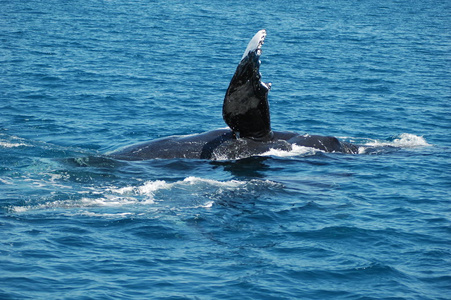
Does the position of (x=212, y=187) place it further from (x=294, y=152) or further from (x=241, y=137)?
(x=294, y=152)

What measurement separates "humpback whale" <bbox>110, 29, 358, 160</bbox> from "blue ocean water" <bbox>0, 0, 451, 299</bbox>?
390 millimetres

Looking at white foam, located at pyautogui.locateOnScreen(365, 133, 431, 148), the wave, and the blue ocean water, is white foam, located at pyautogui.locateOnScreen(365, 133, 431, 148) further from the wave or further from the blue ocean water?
the wave

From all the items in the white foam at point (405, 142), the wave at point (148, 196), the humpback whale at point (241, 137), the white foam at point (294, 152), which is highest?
the humpback whale at point (241, 137)

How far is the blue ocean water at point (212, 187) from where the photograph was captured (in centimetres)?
1015

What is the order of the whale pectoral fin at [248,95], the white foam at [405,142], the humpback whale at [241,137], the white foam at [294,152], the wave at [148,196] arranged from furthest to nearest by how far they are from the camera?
the white foam at [405,142], the white foam at [294,152], the humpback whale at [241,137], the whale pectoral fin at [248,95], the wave at [148,196]

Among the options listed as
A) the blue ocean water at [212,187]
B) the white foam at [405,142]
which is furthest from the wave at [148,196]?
the white foam at [405,142]

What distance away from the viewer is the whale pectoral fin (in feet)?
48.8

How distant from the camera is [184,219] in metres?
12.2

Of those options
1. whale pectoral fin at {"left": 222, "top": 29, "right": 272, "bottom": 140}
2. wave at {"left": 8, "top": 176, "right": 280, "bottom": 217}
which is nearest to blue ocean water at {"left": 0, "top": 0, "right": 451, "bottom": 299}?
wave at {"left": 8, "top": 176, "right": 280, "bottom": 217}

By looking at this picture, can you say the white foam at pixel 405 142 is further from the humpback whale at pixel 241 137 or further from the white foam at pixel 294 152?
the humpback whale at pixel 241 137

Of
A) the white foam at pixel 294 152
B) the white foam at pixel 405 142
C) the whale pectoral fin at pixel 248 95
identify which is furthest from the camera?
the white foam at pixel 405 142

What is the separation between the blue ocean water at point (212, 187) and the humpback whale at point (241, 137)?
15.4 inches

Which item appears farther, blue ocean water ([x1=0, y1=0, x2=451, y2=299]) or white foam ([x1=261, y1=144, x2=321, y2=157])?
white foam ([x1=261, y1=144, x2=321, y2=157])

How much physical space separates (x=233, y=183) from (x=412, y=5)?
5041cm
